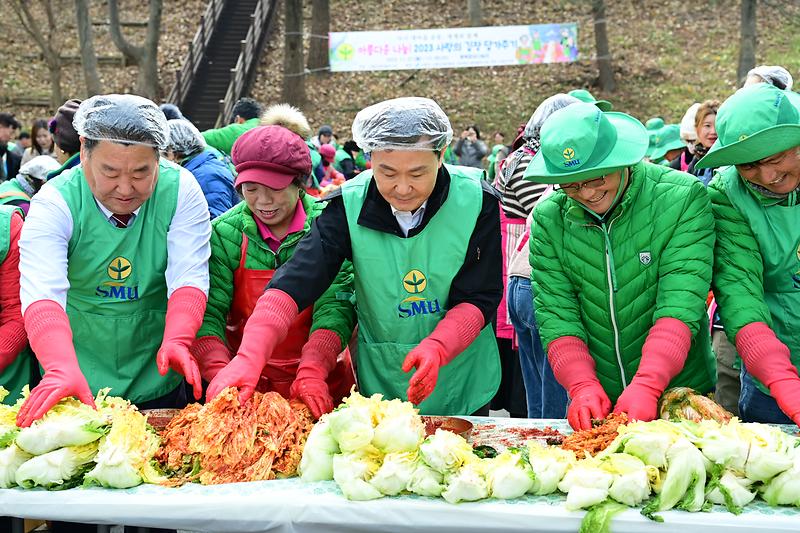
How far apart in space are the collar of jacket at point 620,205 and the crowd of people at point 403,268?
0.04 ft

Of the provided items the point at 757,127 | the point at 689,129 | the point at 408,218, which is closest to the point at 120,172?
the point at 408,218

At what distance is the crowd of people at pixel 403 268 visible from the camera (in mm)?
2887

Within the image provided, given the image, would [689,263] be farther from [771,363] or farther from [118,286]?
[118,286]

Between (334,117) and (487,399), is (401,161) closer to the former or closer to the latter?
(487,399)

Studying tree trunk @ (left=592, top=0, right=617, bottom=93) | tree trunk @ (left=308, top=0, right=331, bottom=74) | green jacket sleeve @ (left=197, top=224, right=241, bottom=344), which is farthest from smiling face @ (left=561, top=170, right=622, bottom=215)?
tree trunk @ (left=308, top=0, right=331, bottom=74)

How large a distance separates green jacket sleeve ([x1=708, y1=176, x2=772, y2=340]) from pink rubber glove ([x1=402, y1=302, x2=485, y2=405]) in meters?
0.82

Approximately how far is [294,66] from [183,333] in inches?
772

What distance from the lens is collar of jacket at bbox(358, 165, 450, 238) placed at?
10.4 ft

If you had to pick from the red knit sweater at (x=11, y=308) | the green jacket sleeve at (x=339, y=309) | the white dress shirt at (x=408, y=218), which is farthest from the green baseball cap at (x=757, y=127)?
the red knit sweater at (x=11, y=308)

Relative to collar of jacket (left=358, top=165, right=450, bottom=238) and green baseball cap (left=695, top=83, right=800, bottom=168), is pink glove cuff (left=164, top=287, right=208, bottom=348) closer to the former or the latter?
collar of jacket (left=358, top=165, right=450, bottom=238)

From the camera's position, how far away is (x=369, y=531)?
2.44 metres

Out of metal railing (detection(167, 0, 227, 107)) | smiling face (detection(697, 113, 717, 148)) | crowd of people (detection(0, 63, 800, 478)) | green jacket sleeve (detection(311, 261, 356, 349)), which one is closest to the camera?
crowd of people (detection(0, 63, 800, 478))

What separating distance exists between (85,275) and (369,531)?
140 cm

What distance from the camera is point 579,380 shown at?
3.01 m
